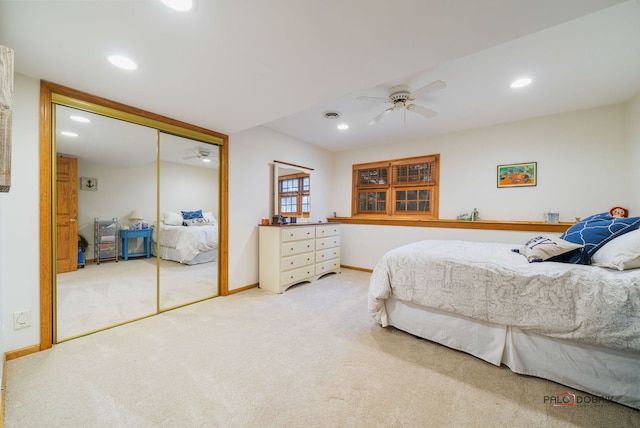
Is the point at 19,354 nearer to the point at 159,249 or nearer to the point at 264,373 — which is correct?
the point at 159,249

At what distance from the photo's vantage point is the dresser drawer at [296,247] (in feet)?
11.7

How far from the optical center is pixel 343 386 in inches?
64.6

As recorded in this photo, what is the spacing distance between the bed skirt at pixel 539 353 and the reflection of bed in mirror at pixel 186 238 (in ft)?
8.42

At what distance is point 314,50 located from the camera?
5.37ft

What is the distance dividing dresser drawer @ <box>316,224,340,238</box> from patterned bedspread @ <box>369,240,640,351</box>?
188 cm

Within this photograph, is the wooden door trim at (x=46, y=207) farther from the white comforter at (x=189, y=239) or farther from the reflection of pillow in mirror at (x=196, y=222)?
the reflection of pillow in mirror at (x=196, y=222)

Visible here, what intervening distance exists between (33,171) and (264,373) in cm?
242

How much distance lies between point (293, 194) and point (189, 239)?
1850 mm

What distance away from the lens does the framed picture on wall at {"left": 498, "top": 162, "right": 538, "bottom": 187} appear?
3.39 m

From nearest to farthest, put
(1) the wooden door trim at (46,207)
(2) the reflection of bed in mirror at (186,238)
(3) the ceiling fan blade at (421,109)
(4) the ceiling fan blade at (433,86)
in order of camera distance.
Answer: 1. (1) the wooden door trim at (46,207)
2. (4) the ceiling fan blade at (433,86)
3. (3) the ceiling fan blade at (421,109)
4. (2) the reflection of bed in mirror at (186,238)

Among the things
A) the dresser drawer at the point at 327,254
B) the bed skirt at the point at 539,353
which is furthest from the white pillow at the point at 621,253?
the dresser drawer at the point at 327,254

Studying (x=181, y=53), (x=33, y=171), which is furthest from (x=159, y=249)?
(x=181, y=53)

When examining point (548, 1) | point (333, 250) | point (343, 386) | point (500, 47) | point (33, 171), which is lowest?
point (343, 386)

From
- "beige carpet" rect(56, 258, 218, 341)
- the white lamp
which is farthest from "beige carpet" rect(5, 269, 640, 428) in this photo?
the white lamp
